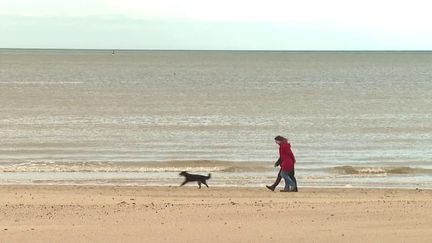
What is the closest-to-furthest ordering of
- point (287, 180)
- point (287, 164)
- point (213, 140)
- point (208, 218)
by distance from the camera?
point (208, 218) → point (287, 164) → point (287, 180) → point (213, 140)

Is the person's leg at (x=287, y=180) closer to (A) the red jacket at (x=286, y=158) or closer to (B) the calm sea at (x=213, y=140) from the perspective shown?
(A) the red jacket at (x=286, y=158)

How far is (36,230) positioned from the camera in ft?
32.4

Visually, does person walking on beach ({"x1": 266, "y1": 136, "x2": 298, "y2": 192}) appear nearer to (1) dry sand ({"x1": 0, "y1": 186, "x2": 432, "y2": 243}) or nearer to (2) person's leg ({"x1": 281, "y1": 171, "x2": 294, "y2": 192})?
(2) person's leg ({"x1": 281, "y1": 171, "x2": 294, "y2": 192})

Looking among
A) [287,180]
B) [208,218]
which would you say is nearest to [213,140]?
[287,180]

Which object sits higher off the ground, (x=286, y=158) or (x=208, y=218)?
(x=286, y=158)

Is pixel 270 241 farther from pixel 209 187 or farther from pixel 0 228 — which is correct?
pixel 209 187

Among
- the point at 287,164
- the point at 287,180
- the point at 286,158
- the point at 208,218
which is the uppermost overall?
the point at 286,158

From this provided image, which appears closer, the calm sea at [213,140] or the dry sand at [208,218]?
the dry sand at [208,218]

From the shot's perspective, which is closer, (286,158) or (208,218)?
(208,218)

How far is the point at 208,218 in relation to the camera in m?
10.9

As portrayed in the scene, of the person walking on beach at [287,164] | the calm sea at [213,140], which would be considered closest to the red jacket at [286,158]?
the person walking on beach at [287,164]

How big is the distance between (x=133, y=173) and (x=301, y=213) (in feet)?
29.9

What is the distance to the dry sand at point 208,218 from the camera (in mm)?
9602

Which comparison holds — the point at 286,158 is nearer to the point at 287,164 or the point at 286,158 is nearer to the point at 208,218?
the point at 287,164
